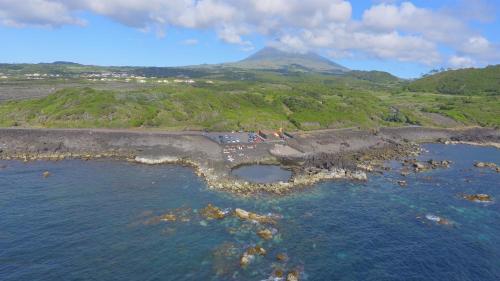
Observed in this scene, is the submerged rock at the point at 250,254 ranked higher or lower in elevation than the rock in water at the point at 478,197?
lower

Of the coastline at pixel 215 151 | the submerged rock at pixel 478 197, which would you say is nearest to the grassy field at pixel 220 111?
the coastline at pixel 215 151

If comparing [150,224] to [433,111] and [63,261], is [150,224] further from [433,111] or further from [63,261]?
[433,111]

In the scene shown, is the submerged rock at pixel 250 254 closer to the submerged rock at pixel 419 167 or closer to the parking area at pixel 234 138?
the parking area at pixel 234 138

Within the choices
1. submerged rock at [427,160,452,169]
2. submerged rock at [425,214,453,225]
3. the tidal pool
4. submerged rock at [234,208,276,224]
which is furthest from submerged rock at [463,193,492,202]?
submerged rock at [234,208,276,224]

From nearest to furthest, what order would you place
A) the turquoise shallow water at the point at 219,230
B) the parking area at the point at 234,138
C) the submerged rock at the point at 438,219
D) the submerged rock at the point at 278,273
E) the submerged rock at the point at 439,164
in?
1. the submerged rock at the point at 278,273
2. the turquoise shallow water at the point at 219,230
3. the submerged rock at the point at 438,219
4. the submerged rock at the point at 439,164
5. the parking area at the point at 234,138

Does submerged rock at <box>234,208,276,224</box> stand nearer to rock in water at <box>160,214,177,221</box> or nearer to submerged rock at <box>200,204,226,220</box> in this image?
submerged rock at <box>200,204,226,220</box>
